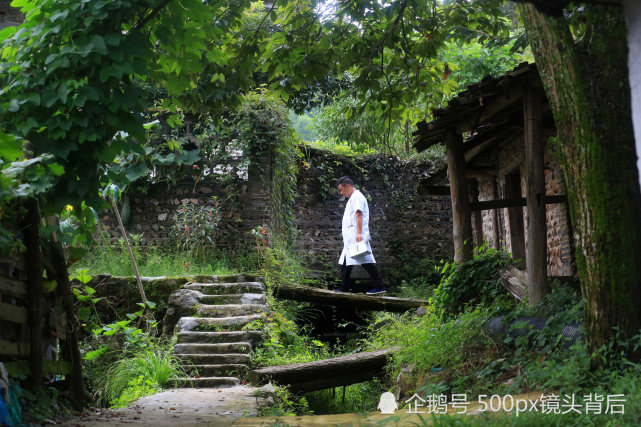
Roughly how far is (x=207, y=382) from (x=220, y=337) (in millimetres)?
912

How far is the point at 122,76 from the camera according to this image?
12.5 ft

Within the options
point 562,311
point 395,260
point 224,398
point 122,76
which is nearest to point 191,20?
point 122,76

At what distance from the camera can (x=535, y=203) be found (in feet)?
19.8

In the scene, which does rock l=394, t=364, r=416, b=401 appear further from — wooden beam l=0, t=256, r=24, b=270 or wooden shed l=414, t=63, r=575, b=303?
wooden beam l=0, t=256, r=24, b=270

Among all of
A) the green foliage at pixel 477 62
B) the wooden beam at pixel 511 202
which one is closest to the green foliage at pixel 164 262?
the wooden beam at pixel 511 202

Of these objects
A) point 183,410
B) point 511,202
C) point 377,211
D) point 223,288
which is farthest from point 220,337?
point 377,211

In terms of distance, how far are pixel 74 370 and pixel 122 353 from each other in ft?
8.93

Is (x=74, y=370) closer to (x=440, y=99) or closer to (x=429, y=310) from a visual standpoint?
(x=429, y=310)

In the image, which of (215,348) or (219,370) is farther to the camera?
(215,348)

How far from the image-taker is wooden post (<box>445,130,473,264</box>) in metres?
7.31

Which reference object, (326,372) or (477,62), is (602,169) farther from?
(477,62)

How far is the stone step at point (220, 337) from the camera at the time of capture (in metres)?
7.38

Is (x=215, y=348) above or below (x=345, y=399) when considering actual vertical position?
above

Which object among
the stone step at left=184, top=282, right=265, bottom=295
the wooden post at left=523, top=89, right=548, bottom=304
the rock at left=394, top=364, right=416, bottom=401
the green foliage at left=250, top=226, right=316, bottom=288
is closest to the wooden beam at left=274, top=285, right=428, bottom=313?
the green foliage at left=250, top=226, right=316, bottom=288
